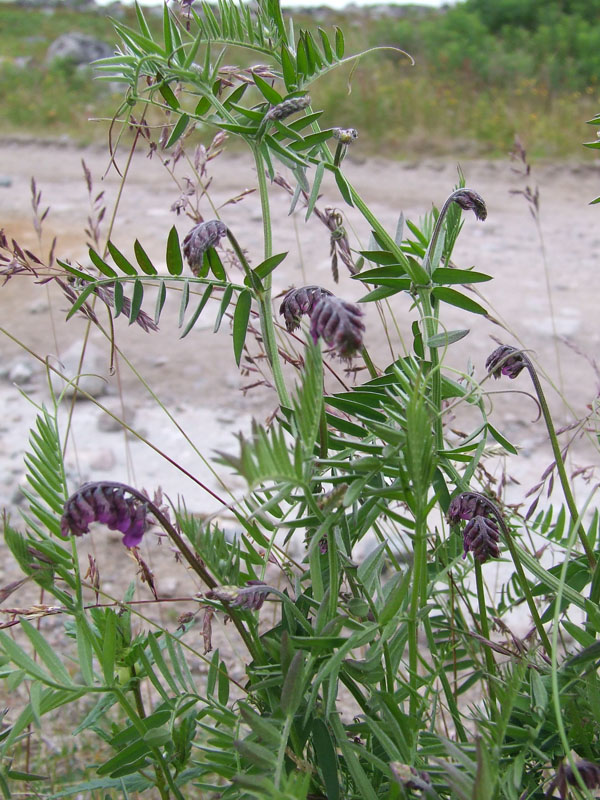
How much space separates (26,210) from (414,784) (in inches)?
219

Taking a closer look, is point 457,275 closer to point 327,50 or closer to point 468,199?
point 468,199

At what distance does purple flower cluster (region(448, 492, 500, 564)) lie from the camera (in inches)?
28.1

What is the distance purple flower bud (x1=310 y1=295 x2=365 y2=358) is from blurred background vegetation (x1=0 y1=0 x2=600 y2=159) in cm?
568

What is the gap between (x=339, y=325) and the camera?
60 cm

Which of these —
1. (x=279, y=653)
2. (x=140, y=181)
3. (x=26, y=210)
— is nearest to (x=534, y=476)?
(x=279, y=653)

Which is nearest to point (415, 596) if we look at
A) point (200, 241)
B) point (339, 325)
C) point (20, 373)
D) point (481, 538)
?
point (481, 538)

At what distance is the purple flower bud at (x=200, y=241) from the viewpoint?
68 centimetres

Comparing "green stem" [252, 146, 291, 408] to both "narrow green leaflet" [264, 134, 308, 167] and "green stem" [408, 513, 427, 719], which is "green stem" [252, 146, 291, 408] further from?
"green stem" [408, 513, 427, 719]

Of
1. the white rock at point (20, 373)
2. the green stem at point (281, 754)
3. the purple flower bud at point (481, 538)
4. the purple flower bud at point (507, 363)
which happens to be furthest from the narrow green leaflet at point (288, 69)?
the white rock at point (20, 373)

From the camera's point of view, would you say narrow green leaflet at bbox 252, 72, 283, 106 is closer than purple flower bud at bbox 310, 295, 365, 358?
No

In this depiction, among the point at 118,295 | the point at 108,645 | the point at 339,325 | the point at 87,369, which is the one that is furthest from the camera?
the point at 87,369

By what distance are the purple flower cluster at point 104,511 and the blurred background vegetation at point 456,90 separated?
5.76 meters

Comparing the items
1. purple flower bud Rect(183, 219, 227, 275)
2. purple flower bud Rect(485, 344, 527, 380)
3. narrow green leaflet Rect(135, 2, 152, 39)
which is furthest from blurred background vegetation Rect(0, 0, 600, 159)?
purple flower bud Rect(183, 219, 227, 275)

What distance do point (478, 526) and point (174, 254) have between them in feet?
1.34
